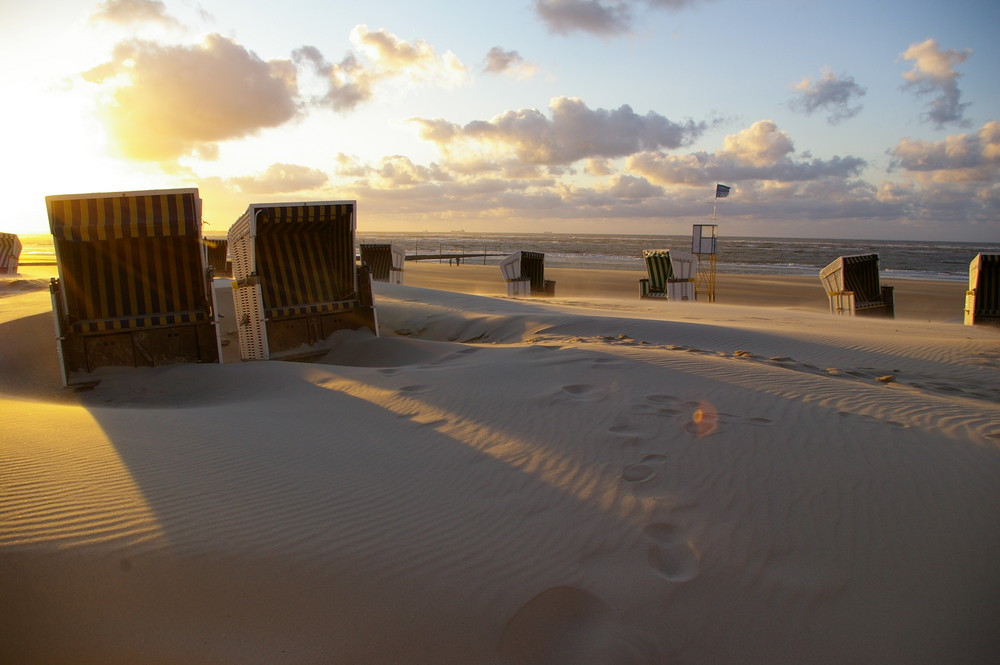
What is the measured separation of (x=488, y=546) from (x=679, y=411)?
2579 millimetres

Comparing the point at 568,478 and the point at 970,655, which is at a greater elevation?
the point at 568,478

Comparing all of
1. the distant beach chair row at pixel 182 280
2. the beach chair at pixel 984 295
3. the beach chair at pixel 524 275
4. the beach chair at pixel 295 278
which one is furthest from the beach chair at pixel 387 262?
the beach chair at pixel 984 295

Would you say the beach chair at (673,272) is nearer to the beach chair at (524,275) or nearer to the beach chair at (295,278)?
the beach chair at (524,275)

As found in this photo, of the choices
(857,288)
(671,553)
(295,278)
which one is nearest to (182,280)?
(295,278)

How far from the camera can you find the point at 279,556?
3.19 metres

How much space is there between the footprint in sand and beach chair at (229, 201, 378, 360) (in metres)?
7.61

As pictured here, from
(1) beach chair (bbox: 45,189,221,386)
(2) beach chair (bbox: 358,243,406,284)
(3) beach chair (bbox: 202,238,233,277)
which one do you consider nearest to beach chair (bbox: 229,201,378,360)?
(1) beach chair (bbox: 45,189,221,386)

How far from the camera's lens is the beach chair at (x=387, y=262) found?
83.6ft

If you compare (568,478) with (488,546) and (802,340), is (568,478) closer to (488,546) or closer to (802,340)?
(488,546)

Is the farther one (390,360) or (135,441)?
(390,360)

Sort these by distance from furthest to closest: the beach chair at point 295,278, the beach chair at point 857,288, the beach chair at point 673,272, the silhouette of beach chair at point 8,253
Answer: the silhouette of beach chair at point 8,253 → the beach chair at point 673,272 → the beach chair at point 857,288 → the beach chair at point 295,278

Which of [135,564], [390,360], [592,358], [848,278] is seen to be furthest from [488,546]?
[848,278]

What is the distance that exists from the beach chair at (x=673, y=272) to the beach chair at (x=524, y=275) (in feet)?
14.3

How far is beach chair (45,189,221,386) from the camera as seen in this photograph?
7.91m
